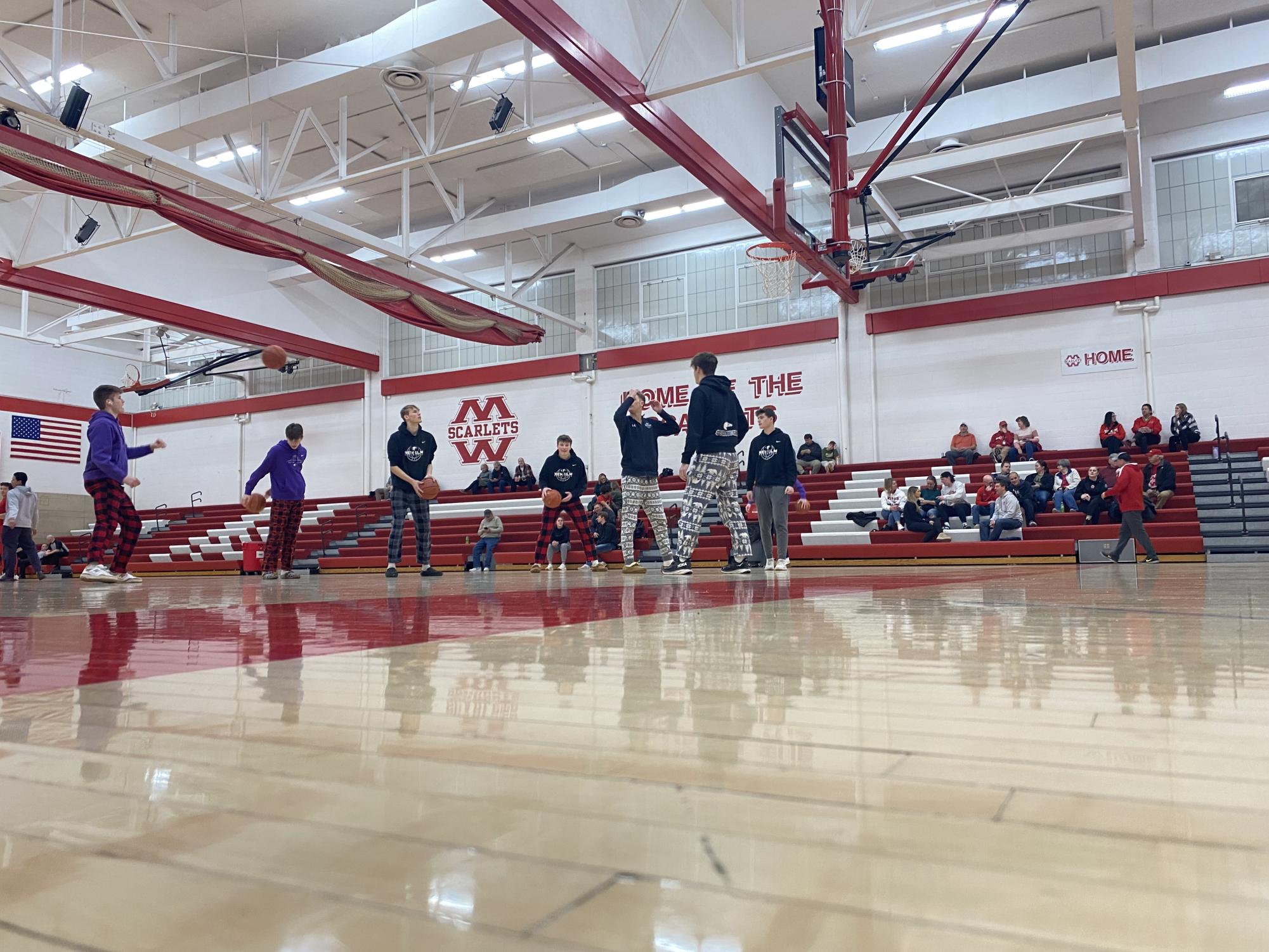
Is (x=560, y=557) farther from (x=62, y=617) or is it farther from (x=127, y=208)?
(x=127, y=208)

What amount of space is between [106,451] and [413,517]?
9.69 feet

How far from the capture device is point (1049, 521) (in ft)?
44.2

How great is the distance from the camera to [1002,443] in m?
17.2

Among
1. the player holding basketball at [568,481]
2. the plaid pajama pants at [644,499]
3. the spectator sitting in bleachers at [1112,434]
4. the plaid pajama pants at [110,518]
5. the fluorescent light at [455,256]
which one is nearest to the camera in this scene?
the plaid pajama pants at [110,518]

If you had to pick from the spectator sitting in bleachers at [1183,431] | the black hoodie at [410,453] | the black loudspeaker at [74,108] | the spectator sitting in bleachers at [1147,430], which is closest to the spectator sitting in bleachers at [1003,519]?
the spectator sitting in bleachers at [1147,430]

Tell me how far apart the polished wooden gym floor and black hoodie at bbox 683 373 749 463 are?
188 inches

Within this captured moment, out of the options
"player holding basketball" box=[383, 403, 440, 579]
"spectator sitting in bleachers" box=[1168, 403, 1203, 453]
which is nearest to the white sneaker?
"player holding basketball" box=[383, 403, 440, 579]

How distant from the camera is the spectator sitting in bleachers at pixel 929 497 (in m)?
13.8

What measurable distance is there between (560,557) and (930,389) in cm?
956

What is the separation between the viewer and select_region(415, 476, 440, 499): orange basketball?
885cm

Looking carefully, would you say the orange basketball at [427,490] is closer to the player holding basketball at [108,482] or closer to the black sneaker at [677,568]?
the player holding basketball at [108,482]

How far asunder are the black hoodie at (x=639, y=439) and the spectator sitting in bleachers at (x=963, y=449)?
10510 millimetres

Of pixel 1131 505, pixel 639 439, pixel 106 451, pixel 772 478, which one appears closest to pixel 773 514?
pixel 772 478

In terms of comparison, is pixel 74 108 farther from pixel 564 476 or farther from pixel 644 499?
pixel 644 499
